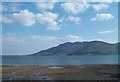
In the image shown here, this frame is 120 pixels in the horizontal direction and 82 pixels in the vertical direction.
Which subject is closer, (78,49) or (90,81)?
(90,81)

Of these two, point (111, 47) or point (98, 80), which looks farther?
Result: point (111, 47)

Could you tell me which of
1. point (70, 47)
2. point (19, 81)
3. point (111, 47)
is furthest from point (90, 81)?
point (70, 47)

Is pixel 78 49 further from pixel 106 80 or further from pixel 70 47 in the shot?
pixel 106 80

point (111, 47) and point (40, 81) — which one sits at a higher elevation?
point (111, 47)

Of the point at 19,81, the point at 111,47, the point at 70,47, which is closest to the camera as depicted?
the point at 19,81

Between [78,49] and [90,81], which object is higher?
[78,49]

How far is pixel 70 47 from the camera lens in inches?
7820

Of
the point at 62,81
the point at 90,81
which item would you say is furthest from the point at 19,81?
the point at 90,81

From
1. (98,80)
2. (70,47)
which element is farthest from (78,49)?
(98,80)

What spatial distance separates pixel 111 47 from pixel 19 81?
159m

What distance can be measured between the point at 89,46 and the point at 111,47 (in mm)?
16931

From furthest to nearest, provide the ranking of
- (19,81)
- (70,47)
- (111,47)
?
(70,47) → (111,47) → (19,81)

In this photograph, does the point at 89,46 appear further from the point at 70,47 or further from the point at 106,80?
the point at 106,80

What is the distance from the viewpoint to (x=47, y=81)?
2894cm
